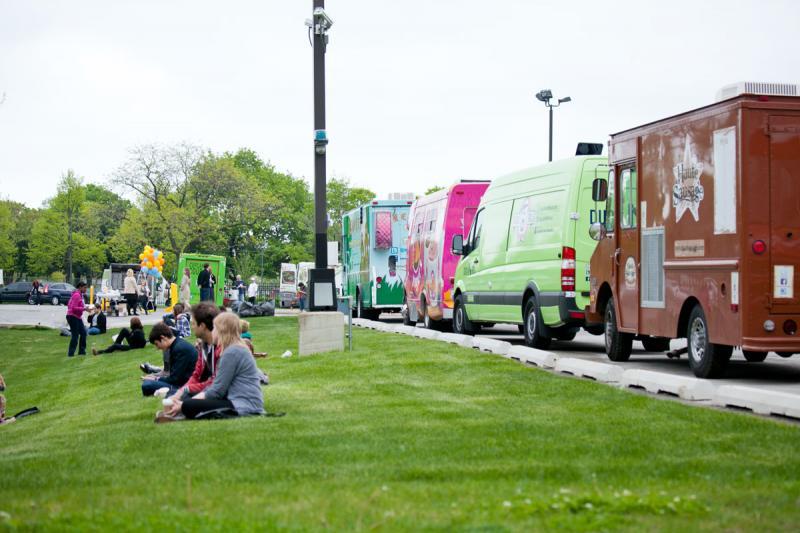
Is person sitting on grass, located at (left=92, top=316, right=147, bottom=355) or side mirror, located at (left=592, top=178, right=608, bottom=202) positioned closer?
side mirror, located at (left=592, top=178, right=608, bottom=202)

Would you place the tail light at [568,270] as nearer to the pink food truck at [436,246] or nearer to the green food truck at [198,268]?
the pink food truck at [436,246]

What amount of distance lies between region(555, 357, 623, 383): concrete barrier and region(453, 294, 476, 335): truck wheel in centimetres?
968

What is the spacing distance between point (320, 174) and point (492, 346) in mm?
4128

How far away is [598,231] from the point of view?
17.4 m

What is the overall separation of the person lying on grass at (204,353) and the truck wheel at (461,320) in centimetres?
1273

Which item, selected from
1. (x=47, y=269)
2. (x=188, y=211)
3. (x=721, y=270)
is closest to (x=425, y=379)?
(x=721, y=270)

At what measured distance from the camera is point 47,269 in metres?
112

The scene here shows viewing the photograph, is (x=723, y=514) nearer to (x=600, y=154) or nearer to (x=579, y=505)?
(x=579, y=505)

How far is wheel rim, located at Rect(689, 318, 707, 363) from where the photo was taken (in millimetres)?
13991

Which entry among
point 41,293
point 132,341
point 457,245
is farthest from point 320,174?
point 41,293

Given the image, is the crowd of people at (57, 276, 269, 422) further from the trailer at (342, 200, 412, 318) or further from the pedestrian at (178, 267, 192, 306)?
the pedestrian at (178, 267, 192, 306)

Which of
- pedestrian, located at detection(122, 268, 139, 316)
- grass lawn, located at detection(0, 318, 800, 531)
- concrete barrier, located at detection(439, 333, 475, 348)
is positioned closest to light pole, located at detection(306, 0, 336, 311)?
concrete barrier, located at detection(439, 333, 475, 348)

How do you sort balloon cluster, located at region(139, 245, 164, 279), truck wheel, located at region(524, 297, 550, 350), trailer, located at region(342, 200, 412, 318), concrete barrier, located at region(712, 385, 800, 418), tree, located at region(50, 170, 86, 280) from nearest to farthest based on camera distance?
concrete barrier, located at region(712, 385, 800, 418) < truck wheel, located at region(524, 297, 550, 350) < trailer, located at region(342, 200, 412, 318) < balloon cluster, located at region(139, 245, 164, 279) < tree, located at region(50, 170, 86, 280)

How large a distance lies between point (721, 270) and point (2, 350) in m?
22.3
